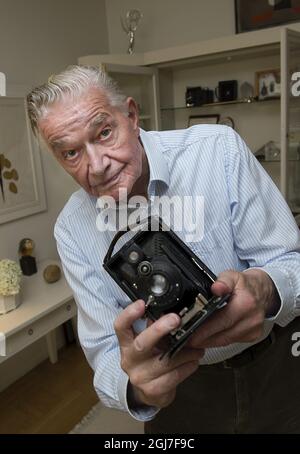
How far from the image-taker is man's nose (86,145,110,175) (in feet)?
2.39

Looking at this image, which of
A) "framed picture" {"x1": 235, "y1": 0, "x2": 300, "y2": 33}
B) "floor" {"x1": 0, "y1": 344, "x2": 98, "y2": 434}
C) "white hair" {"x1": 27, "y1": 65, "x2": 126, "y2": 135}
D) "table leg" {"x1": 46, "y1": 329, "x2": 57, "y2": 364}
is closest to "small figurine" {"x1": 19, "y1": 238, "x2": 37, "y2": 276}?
"table leg" {"x1": 46, "y1": 329, "x2": 57, "y2": 364}

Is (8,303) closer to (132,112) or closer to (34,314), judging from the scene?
(34,314)

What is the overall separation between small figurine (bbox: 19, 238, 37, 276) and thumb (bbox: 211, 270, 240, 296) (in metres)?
1.65

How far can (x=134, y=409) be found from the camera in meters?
0.67

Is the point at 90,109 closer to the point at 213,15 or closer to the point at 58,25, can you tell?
the point at 58,25

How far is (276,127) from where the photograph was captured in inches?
92.4

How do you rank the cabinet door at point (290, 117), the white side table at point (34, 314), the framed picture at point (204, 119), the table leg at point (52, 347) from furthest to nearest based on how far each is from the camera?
the framed picture at point (204, 119) → the table leg at point (52, 347) → the cabinet door at point (290, 117) → the white side table at point (34, 314)

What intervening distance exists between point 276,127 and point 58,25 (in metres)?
1.47

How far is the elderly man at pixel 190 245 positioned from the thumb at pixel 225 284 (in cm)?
2

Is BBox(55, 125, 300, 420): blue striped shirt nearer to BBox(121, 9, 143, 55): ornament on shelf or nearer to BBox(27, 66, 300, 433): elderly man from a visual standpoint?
BBox(27, 66, 300, 433): elderly man

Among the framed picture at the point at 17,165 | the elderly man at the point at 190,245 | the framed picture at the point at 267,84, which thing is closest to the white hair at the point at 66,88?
the elderly man at the point at 190,245

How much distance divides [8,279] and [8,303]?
0.12m

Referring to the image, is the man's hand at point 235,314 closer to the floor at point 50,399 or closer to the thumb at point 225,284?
the thumb at point 225,284

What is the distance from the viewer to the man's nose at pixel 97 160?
73 centimetres
